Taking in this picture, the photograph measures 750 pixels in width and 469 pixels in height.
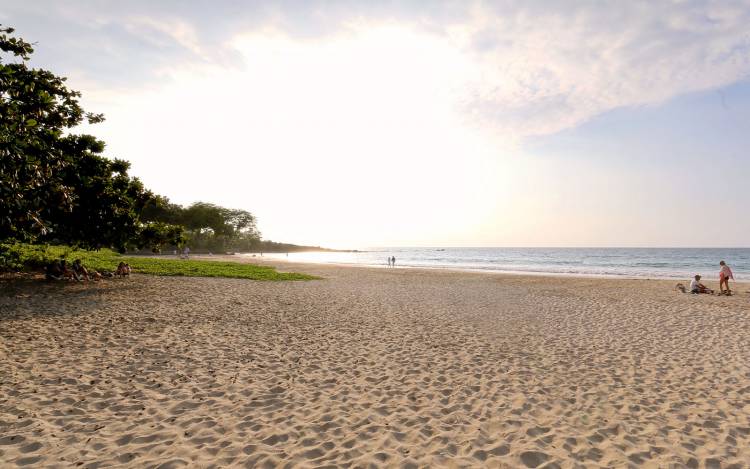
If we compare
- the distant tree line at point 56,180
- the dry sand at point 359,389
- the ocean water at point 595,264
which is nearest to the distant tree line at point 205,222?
the distant tree line at point 56,180

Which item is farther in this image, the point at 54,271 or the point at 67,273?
the point at 67,273

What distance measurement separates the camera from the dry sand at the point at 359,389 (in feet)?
16.6

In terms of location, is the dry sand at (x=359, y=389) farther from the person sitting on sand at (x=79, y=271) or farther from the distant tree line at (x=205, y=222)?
the distant tree line at (x=205, y=222)

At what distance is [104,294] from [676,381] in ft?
63.4

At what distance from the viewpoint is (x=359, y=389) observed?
23.5ft

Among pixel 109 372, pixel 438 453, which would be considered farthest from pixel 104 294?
pixel 438 453

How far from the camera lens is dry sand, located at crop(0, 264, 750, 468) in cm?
507

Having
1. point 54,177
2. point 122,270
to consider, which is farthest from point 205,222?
point 54,177

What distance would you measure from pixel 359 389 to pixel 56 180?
1274 cm

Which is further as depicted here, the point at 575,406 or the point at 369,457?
the point at 575,406

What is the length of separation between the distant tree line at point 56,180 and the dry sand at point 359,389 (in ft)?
10.9

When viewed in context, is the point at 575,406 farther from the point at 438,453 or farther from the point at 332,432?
the point at 332,432

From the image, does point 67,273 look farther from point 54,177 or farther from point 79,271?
point 54,177

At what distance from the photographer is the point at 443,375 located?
802cm
